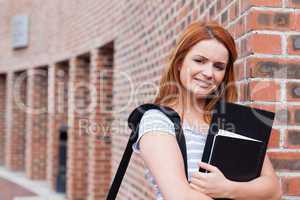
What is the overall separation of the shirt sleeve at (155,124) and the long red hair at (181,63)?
0.16 meters

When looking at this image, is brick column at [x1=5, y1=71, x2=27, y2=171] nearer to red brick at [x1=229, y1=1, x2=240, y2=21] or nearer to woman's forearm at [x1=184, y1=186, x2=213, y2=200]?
red brick at [x1=229, y1=1, x2=240, y2=21]

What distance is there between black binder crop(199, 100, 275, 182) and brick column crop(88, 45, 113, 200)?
14.3 feet

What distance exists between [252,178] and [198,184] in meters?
0.23

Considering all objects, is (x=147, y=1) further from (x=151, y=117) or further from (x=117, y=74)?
(x=151, y=117)

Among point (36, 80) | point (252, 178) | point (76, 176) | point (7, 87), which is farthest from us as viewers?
point (7, 87)

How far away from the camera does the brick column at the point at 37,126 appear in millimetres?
9234

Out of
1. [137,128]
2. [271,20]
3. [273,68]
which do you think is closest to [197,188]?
[137,128]

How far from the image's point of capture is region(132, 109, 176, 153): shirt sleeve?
59.1 inches

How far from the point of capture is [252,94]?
6.48 ft

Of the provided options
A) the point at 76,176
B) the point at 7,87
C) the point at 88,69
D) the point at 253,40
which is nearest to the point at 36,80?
the point at 7,87

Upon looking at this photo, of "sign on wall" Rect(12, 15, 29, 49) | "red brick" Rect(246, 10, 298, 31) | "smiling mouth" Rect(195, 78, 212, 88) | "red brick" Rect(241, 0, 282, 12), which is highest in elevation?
"sign on wall" Rect(12, 15, 29, 49)

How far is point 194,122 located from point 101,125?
14.4ft

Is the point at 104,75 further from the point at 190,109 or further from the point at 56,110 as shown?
the point at 190,109

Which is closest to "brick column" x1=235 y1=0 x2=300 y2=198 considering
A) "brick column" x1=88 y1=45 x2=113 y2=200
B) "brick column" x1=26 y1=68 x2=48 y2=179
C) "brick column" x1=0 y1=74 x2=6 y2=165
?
"brick column" x1=88 y1=45 x2=113 y2=200
